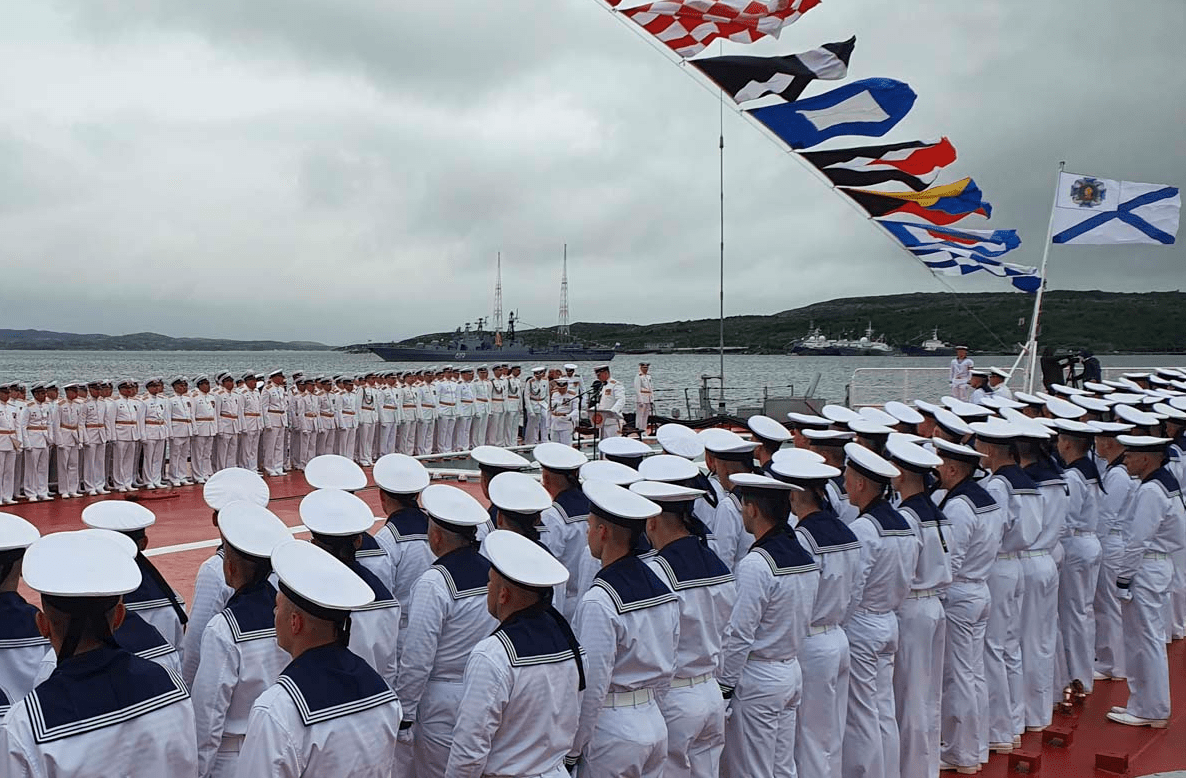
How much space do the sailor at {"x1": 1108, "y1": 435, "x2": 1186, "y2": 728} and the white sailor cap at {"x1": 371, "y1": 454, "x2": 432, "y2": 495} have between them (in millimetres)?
4559

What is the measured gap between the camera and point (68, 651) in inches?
93.0

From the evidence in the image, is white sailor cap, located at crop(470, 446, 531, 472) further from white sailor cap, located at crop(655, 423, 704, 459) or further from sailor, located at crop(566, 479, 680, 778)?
sailor, located at crop(566, 479, 680, 778)

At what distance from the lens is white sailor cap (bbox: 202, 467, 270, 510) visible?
15.1 ft

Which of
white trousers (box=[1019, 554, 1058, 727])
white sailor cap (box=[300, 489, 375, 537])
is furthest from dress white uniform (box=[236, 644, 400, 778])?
white trousers (box=[1019, 554, 1058, 727])

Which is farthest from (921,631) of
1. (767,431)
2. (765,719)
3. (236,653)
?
(236,653)

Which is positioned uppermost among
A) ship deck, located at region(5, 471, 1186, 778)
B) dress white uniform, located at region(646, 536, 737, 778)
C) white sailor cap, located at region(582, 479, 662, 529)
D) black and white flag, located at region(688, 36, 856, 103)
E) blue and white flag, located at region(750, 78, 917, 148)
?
black and white flag, located at region(688, 36, 856, 103)

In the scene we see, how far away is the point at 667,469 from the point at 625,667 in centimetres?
177

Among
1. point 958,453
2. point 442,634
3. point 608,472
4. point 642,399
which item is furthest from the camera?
point 642,399

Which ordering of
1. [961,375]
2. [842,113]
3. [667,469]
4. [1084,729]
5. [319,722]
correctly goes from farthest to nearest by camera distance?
[961,375] < [842,113] < [1084,729] < [667,469] < [319,722]

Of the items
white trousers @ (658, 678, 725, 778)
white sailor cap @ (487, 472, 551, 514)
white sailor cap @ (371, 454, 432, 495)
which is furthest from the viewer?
white sailor cap @ (371, 454, 432, 495)

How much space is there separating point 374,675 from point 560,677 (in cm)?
64

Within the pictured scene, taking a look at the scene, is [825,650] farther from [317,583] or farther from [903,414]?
[903,414]

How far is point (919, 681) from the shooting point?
492 centimetres

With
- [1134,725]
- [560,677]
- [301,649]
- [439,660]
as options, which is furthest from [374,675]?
[1134,725]
